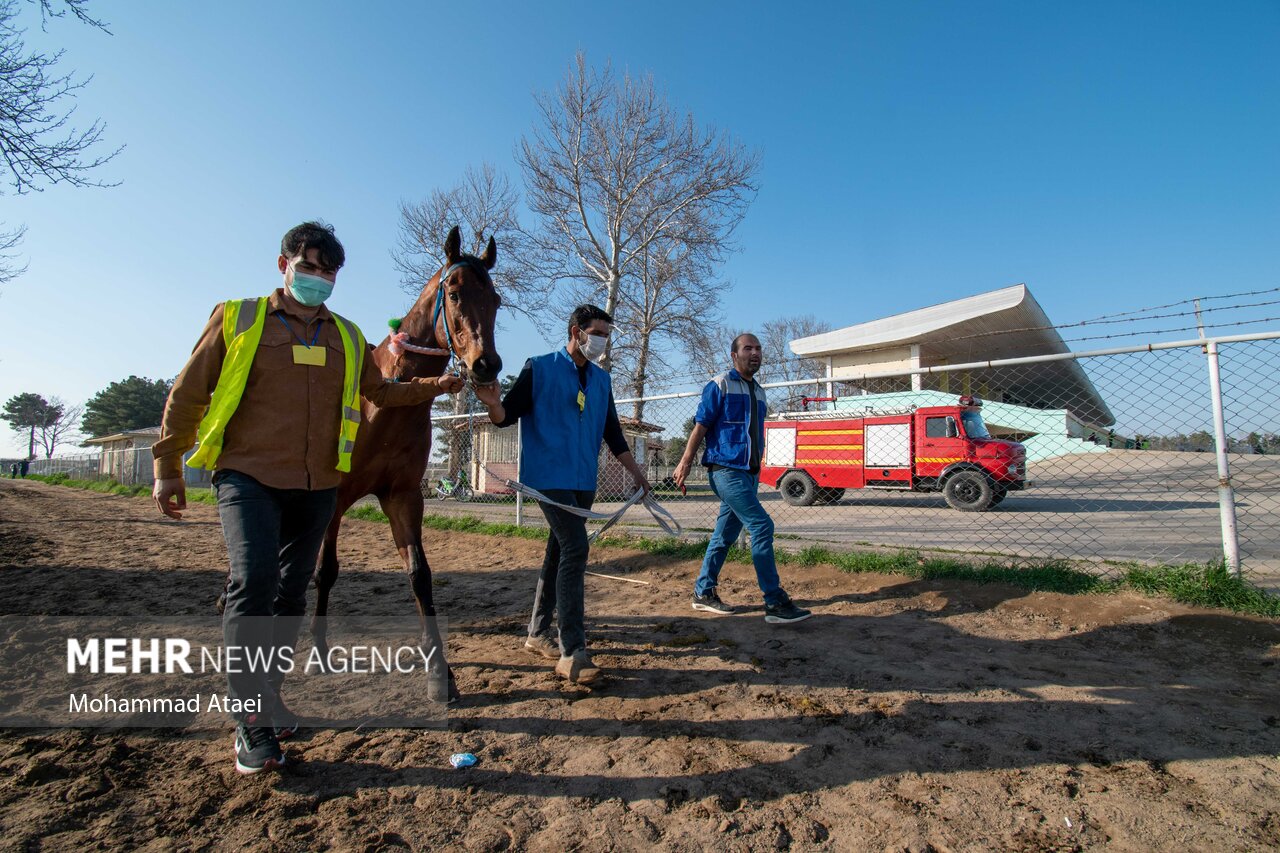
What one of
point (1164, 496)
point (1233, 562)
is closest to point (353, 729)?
point (1233, 562)

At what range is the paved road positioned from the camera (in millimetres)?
5617

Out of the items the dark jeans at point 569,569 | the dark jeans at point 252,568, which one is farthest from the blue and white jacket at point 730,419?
the dark jeans at point 252,568

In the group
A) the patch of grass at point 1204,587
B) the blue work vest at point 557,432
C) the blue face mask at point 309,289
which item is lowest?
the patch of grass at point 1204,587

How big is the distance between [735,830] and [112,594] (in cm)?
517

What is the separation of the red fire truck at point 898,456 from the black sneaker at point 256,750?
36.4ft

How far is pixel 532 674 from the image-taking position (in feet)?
9.88

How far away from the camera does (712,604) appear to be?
4.20 m

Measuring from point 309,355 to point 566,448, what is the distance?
1.22m

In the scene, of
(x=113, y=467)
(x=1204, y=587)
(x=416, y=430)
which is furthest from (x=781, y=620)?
(x=113, y=467)

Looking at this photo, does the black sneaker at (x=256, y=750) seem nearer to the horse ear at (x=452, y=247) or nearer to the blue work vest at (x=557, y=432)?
the blue work vest at (x=557, y=432)

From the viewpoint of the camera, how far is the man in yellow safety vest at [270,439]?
6.66 feet

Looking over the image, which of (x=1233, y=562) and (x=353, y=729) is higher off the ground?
(x=1233, y=562)

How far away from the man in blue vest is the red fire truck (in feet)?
31.4

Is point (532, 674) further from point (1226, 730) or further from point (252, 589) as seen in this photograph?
point (1226, 730)
